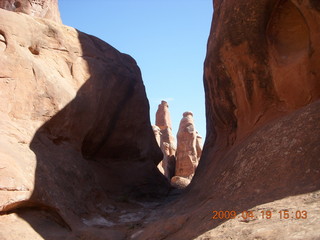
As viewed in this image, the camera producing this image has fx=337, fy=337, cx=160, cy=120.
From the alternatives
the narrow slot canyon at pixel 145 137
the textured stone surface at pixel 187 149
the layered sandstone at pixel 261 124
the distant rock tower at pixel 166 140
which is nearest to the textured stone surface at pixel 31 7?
the narrow slot canyon at pixel 145 137

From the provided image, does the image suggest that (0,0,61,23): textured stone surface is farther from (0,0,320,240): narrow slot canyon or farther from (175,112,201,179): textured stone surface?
(175,112,201,179): textured stone surface

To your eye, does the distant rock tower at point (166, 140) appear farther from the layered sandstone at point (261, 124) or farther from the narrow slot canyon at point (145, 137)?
the layered sandstone at point (261, 124)

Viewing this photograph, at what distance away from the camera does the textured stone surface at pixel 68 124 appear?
18.8 ft

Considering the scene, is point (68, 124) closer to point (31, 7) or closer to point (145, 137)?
point (145, 137)

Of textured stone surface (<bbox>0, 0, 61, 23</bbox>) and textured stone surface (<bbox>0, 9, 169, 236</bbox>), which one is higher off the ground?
textured stone surface (<bbox>0, 0, 61, 23</bbox>)

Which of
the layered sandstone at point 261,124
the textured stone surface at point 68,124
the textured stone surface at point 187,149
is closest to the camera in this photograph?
the layered sandstone at point 261,124

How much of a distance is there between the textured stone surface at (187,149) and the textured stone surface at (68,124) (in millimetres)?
13345

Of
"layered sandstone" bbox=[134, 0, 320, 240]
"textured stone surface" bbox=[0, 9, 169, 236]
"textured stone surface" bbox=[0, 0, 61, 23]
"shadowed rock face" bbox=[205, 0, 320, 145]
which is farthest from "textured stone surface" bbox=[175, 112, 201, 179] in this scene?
"shadowed rock face" bbox=[205, 0, 320, 145]

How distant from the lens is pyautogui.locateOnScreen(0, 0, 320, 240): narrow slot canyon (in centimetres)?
438

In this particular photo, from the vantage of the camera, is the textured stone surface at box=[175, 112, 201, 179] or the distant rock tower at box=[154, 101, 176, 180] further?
Answer: the textured stone surface at box=[175, 112, 201, 179]

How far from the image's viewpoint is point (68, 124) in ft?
25.6

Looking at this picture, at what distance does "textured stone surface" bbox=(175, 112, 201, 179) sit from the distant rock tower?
0.69 metres

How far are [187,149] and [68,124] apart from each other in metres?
18.8

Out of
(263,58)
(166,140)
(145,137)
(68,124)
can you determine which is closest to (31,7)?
(145,137)
